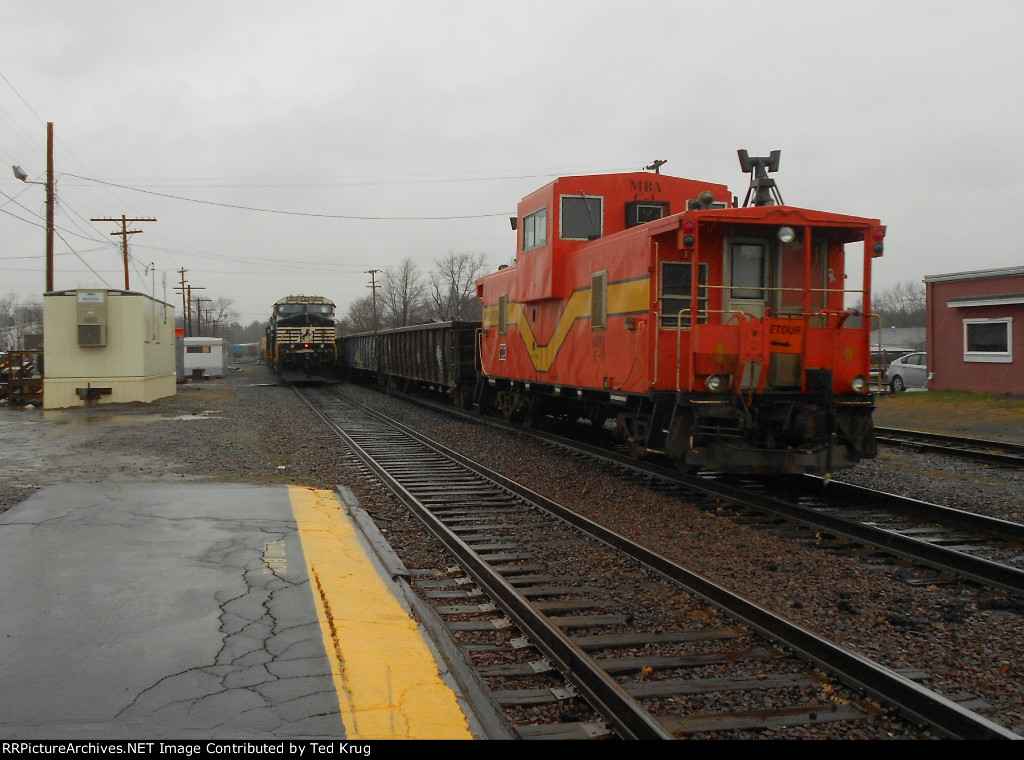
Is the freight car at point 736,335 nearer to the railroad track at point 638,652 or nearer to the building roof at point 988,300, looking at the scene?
the railroad track at point 638,652

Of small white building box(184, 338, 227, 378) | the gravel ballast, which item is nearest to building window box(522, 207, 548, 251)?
the gravel ballast

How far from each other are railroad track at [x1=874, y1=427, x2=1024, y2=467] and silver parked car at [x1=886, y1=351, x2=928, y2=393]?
45.4 feet

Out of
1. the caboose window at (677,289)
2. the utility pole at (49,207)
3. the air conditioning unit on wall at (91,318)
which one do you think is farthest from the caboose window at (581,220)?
the utility pole at (49,207)

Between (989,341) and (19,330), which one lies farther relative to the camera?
(19,330)

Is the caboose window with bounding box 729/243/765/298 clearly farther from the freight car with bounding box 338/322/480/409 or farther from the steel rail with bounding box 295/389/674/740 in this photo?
the freight car with bounding box 338/322/480/409

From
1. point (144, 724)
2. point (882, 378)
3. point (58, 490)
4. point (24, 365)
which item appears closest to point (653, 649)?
point (144, 724)

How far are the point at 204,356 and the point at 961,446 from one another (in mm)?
39455

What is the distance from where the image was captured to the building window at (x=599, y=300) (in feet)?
36.6

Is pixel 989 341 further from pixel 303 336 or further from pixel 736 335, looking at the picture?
pixel 303 336

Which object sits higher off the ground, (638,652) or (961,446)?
(961,446)

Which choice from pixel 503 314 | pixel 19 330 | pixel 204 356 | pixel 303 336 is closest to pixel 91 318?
pixel 503 314

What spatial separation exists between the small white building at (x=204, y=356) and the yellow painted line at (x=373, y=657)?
4076 centimetres

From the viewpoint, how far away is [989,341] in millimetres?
24141

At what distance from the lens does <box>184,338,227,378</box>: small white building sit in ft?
147
